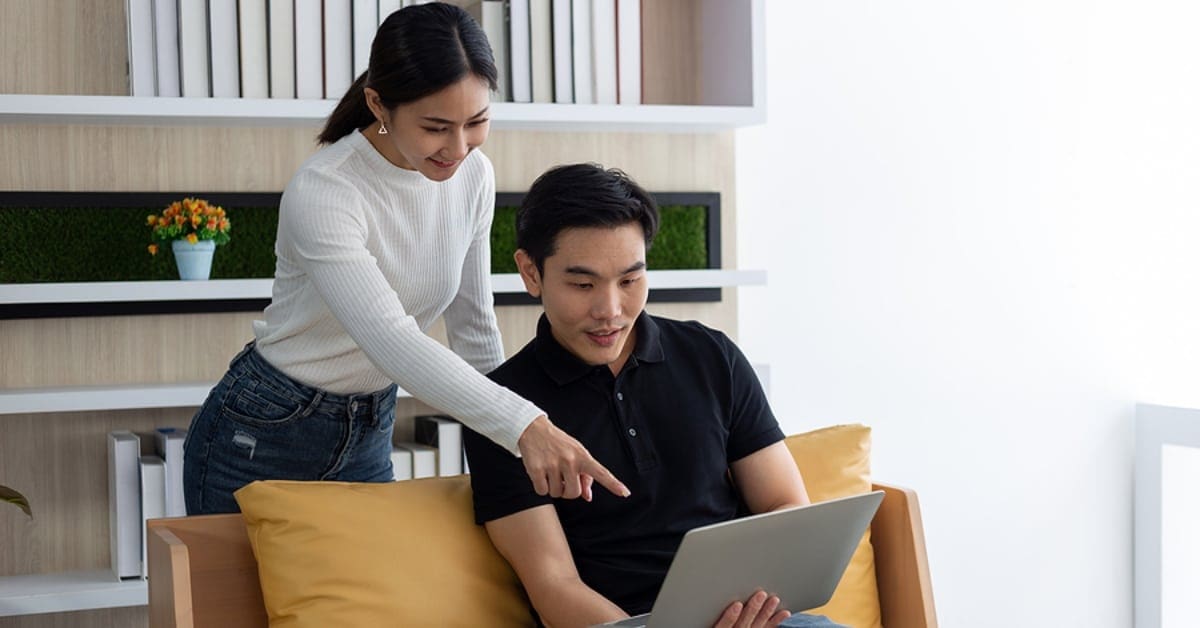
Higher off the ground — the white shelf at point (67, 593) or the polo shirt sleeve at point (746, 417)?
the polo shirt sleeve at point (746, 417)

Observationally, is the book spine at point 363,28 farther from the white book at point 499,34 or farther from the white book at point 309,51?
the white book at point 499,34

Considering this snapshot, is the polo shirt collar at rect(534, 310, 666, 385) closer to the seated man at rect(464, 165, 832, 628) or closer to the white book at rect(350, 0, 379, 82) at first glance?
the seated man at rect(464, 165, 832, 628)

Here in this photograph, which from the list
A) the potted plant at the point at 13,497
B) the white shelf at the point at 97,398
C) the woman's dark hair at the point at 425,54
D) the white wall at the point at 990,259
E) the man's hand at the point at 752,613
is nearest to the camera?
the man's hand at the point at 752,613

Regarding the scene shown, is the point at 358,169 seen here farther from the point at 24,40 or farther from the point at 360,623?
the point at 24,40

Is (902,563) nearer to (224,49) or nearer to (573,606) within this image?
(573,606)

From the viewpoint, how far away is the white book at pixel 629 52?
9.11 ft

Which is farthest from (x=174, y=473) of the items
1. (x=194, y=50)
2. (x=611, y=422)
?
(x=611, y=422)

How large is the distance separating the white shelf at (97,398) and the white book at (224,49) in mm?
523

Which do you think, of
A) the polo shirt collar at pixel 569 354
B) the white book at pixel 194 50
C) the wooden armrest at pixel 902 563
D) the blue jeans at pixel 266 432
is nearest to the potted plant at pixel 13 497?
the blue jeans at pixel 266 432

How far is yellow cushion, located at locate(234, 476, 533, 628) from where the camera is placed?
187 cm

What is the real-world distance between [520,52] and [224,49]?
540mm

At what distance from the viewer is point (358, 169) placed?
1.94 metres

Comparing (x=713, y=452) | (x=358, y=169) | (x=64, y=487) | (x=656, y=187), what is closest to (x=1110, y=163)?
(x=656, y=187)

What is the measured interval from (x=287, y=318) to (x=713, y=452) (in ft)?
2.02
